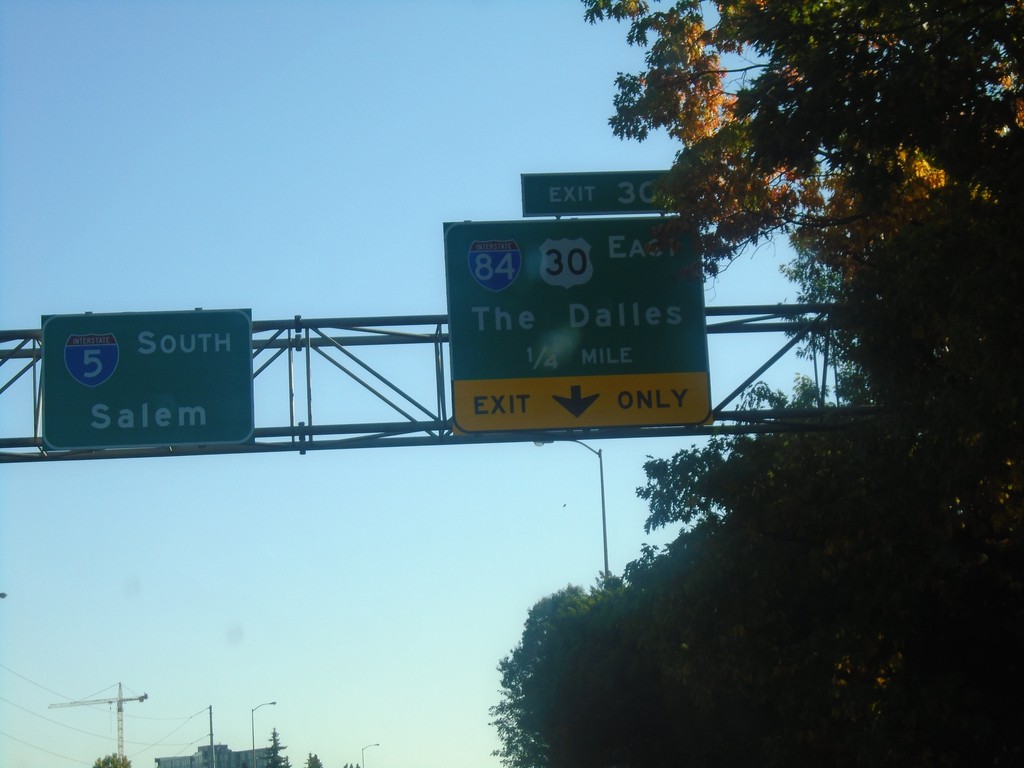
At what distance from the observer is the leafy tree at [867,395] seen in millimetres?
14070

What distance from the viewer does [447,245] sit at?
56.1ft

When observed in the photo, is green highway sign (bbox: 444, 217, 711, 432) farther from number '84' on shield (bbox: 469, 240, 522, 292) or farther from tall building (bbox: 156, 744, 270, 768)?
tall building (bbox: 156, 744, 270, 768)

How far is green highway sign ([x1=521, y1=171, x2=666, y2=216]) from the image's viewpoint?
1723cm

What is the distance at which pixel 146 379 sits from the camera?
55.5 ft

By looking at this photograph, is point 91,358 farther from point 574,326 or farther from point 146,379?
point 574,326

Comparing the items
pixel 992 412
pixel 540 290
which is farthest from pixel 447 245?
pixel 992 412

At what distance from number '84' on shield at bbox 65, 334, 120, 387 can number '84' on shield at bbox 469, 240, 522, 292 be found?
4420mm

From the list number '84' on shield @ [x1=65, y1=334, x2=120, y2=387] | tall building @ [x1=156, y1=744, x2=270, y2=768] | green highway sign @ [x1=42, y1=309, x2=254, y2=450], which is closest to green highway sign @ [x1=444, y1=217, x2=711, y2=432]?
green highway sign @ [x1=42, y1=309, x2=254, y2=450]

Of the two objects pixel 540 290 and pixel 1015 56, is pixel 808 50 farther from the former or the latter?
pixel 540 290

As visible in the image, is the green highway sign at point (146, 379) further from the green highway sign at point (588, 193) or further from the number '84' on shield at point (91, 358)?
the green highway sign at point (588, 193)

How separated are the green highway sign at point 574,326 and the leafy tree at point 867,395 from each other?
77 centimetres

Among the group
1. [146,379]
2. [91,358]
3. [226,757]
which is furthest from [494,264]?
[226,757]

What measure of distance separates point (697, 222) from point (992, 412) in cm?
458

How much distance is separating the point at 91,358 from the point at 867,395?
33.7 ft
